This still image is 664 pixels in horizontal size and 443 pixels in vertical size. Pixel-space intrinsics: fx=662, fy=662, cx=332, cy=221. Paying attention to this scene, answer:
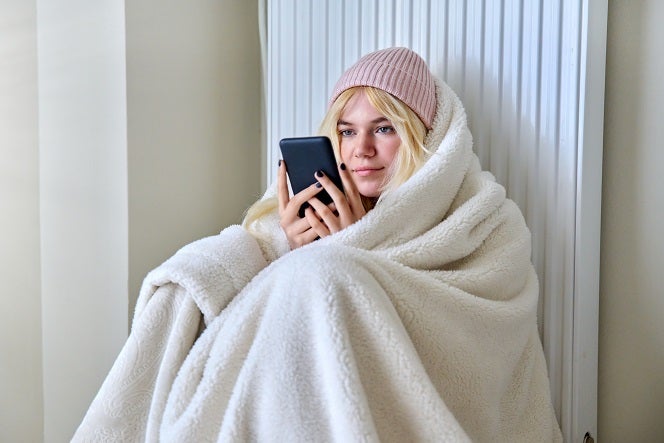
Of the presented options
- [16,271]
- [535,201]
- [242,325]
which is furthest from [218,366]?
[16,271]

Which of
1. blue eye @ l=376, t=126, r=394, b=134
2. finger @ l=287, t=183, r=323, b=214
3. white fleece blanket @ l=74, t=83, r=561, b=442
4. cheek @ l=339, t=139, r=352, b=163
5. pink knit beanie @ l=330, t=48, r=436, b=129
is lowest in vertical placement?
white fleece blanket @ l=74, t=83, r=561, b=442

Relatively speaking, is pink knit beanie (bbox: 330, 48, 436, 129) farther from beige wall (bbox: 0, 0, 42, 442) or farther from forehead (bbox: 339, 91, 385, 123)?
beige wall (bbox: 0, 0, 42, 442)

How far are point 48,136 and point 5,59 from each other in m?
0.18

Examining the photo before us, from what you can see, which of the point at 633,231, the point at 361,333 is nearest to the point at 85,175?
the point at 361,333

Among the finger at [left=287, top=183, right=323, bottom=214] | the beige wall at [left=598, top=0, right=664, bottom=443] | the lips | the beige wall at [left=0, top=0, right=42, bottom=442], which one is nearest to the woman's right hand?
the finger at [left=287, top=183, right=323, bottom=214]

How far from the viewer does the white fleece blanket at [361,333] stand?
28.8 inches

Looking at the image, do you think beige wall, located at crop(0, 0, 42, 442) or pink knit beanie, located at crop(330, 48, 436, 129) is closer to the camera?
pink knit beanie, located at crop(330, 48, 436, 129)

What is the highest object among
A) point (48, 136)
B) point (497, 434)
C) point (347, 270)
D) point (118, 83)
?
point (118, 83)

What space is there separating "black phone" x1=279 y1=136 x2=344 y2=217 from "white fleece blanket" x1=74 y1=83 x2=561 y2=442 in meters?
0.10

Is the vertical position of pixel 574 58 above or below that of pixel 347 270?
above

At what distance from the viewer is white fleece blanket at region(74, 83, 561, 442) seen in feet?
2.40

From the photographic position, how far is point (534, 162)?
3.77ft

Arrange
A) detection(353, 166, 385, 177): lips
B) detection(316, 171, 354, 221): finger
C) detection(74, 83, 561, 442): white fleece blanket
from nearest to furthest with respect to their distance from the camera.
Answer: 1. detection(74, 83, 561, 442): white fleece blanket
2. detection(316, 171, 354, 221): finger
3. detection(353, 166, 385, 177): lips

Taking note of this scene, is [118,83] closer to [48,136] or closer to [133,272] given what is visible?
[48,136]
